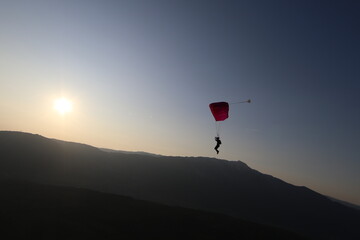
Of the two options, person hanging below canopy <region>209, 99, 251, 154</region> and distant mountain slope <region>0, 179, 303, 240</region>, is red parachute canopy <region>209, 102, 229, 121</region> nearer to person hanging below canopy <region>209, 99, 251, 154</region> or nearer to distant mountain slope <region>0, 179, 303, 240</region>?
person hanging below canopy <region>209, 99, 251, 154</region>

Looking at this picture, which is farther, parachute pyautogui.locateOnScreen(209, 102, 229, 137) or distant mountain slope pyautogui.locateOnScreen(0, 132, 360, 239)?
distant mountain slope pyautogui.locateOnScreen(0, 132, 360, 239)

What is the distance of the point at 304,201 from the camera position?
144375 mm

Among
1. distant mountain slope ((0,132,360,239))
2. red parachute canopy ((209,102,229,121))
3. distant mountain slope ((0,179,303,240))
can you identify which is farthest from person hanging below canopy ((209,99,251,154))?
distant mountain slope ((0,132,360,239))

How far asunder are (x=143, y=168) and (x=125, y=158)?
→ 9.46 metres

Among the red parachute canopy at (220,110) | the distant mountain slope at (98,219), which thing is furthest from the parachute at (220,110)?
the distant mountain slope at (98,219)

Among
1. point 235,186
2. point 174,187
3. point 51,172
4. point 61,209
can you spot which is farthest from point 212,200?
point 61,209

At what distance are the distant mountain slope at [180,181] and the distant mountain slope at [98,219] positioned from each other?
26.4 metres

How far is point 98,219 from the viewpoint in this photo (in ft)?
113

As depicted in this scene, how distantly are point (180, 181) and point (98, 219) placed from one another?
67.5 m

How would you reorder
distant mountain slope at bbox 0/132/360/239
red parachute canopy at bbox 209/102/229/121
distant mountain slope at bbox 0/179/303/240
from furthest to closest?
distant mountain slope at bbox 0/132/360/239 < distant mountain slope at bbox 0/179/303/240 < red parachute canopy at bbox 209/102/229/121

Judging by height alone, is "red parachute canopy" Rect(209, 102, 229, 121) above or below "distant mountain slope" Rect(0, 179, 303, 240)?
above

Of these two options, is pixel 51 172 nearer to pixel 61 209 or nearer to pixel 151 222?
pixel 61 209

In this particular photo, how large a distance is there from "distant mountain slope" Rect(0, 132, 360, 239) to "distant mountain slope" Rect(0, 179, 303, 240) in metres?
26.4

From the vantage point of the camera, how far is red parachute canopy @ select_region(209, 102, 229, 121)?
85.3 ft
